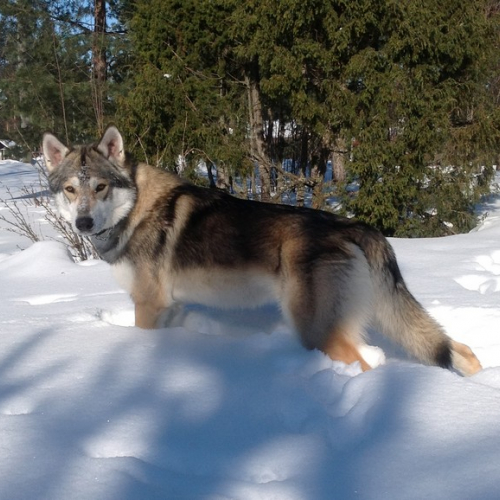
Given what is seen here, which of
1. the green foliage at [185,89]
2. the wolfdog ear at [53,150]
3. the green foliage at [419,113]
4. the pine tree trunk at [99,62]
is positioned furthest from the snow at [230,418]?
the green foliage at [185,89]

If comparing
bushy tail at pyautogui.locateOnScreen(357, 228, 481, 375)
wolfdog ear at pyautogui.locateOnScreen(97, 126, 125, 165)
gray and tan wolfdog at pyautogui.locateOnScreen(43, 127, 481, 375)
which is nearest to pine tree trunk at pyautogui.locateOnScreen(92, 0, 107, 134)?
wolfdog ear at pyautogui.locateOnScreen(97, 126, 125, 165)

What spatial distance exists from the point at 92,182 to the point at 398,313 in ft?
6.98

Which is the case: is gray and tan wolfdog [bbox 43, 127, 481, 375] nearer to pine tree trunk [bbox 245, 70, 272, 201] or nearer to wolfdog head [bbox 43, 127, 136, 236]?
wolfdog head [bbox 43, 127, 136, 236]

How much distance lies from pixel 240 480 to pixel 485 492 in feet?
2.65

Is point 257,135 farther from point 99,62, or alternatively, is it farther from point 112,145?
point 112,145

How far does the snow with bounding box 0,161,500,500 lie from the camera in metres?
1.86

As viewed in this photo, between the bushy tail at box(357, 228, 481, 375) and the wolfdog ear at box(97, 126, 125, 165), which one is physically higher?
the wolfdog ear at box(97, 126, 125, 165)

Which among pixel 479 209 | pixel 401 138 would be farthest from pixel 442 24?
pixel 479 209

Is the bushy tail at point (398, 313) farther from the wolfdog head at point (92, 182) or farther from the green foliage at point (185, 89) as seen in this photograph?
the green foliage at point (185, 89)

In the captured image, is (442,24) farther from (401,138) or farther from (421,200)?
(421,200)

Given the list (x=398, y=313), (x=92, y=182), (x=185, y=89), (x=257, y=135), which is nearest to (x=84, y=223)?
(x=92, y=182)

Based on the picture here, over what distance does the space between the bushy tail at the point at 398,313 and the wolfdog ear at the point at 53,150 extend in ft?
7.09

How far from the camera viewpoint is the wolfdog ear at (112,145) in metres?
3.82

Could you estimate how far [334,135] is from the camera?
31.9 ft
